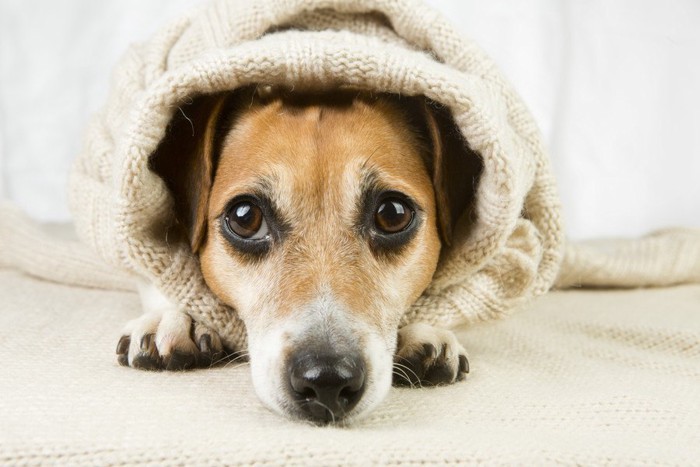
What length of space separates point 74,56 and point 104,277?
1441 millimetres

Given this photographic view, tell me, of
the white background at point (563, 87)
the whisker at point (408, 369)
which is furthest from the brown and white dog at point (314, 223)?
the white background at point (563, 87)

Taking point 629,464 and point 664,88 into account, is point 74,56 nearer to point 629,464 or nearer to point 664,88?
point 664,88

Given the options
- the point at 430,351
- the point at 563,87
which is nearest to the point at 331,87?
the point at 430,351

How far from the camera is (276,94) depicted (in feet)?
6.04

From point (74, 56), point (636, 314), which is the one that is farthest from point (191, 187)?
point (74, 56)

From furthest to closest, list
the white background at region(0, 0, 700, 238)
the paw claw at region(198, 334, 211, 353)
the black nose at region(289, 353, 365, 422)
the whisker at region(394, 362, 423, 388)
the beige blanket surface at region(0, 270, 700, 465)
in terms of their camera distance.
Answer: the white background at region(0, 0, 700, 238), the paw claw at region(198, 334, 211, 353), the whisker at region(394, 362, 423, 388), the black nose at region(289, 353, 365, 422), the beige blanket surface at region(0, 270, 700, 465)

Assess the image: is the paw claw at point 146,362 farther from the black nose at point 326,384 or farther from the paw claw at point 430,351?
the paw claw at point 430,351

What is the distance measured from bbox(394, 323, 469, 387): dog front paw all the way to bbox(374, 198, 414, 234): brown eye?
25 centimetres

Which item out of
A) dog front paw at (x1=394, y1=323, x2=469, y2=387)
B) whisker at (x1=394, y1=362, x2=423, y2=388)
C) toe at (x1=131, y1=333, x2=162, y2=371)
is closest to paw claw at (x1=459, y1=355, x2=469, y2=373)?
dog front paw at (x1=394, y1=323, x2=469, y2=387)

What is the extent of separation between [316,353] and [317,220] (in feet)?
1.32

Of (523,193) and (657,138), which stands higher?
(523,193)

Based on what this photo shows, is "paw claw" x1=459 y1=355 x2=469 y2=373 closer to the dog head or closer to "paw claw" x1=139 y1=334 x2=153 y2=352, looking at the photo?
the dog head

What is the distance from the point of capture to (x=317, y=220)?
1628 millimetres

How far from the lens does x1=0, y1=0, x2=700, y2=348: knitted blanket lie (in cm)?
162
